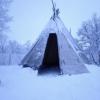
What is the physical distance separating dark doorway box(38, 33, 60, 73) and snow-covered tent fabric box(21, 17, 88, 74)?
264 millimetres

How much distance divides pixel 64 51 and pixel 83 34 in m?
16.3

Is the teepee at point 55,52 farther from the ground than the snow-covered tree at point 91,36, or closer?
farther from the ground

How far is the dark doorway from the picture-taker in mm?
10359

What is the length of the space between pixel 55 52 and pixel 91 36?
595 inches

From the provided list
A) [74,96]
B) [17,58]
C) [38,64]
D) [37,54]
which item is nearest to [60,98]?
[74,96]

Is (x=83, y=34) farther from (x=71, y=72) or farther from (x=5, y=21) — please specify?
(x=71, y=72)

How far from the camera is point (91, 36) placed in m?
25.2

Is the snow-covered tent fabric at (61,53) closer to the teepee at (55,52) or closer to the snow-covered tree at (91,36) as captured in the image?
the teepee at (55,52)

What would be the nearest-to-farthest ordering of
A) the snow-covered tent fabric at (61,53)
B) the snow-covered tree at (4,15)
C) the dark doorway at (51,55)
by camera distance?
the snow-covered tent fabric at (61,53), the dark doorway at (51,55), the snow-covered tree at (4,15)

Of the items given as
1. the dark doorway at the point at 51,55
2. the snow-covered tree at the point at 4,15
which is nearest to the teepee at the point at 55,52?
the dark doorway at the point at 51,55

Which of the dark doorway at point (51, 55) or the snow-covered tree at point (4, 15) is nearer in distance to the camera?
the dark doorway at point (51, 55)

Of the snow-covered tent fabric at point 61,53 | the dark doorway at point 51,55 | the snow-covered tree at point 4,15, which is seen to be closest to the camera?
the snow-covered tent fabric at point 61,53

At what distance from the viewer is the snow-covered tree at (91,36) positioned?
24.8m

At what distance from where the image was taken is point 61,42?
10758 mm
